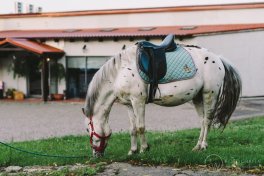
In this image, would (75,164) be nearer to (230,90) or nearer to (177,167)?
(177,167)

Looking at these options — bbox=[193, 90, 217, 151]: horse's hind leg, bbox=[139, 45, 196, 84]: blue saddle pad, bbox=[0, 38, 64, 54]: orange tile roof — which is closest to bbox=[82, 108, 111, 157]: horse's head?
bbox=[139, 45, 196, 84]: blue saddle pad

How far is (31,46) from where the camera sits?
1022 inches

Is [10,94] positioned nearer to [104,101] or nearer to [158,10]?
[158,10]

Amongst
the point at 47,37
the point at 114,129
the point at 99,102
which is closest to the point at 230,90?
the point at 99,102

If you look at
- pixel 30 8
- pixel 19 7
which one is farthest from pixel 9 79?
pixel 30 8

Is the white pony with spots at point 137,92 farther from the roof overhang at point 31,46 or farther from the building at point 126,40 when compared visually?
the roof overhang at point 31,46

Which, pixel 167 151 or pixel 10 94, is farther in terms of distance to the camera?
pixel 10 94

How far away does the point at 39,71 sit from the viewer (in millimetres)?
28250

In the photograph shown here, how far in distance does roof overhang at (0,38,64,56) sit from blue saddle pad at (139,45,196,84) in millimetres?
18001

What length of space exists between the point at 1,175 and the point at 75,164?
48.3 inches

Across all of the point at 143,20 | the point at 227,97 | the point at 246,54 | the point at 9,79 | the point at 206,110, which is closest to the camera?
the point at 206,110

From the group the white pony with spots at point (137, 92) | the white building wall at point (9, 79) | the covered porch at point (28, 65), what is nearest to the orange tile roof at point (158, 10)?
the covered porch at point (28, 65)

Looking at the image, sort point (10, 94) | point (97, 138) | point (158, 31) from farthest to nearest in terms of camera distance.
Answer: point (10, 94) → point (158, 31) → point (97, 138)

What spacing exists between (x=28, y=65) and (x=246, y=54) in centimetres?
1240
